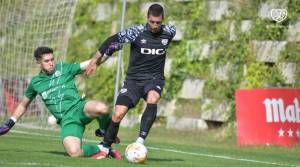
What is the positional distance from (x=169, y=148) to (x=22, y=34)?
659 centimetres

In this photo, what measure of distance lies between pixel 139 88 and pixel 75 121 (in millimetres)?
1026

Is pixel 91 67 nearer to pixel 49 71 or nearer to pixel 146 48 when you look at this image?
pixel 49 71

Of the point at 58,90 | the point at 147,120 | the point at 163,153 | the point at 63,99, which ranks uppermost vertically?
the point at 58,90

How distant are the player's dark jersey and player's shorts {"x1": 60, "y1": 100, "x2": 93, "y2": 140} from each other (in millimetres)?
901

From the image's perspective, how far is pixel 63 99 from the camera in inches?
507

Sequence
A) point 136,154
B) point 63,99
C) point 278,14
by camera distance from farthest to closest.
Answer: point 278,14 < point 63,99 < point 136,154

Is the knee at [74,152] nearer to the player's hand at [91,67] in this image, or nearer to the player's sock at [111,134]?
the player's sock at [111,134]

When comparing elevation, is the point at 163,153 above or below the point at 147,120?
below

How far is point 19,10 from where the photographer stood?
20.9 metres

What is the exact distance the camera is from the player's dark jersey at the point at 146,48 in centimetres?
1286

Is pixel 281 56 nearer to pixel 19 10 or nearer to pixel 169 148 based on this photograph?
pixel 169 148

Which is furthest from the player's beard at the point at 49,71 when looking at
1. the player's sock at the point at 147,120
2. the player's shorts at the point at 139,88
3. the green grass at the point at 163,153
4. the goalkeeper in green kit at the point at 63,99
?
the player's sock at the point at 147,120

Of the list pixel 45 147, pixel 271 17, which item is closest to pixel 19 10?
pixel 271 17

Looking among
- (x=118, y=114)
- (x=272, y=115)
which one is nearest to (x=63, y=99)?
(x=118, y=114)
